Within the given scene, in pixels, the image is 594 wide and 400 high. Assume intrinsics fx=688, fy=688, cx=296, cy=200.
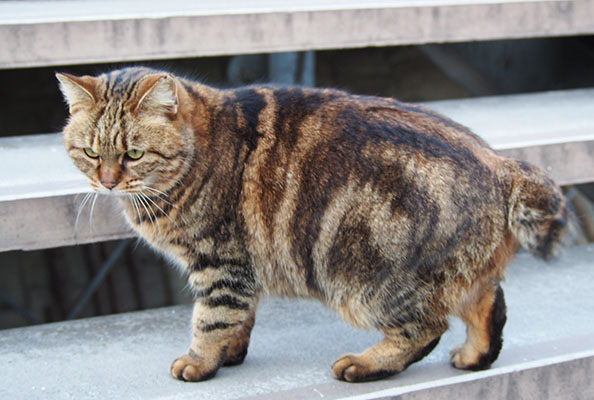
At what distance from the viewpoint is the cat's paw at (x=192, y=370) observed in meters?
1.98

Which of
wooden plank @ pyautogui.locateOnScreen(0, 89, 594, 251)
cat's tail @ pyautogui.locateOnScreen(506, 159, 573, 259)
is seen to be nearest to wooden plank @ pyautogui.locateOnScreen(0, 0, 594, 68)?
wooden plank @ pyautogui.locateOnScreen(0, 89, 594, 251)

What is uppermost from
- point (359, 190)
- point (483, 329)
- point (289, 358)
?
point (359, 190)

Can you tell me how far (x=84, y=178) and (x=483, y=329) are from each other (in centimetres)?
144

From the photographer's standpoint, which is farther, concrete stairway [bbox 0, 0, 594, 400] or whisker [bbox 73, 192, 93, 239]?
whisker [bbox 73, 192, 93, 239]

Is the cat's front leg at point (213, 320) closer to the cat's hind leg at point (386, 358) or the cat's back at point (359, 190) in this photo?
the cat's back at point (359, 190)

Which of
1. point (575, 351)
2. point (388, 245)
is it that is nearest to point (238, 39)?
point (388, 245)

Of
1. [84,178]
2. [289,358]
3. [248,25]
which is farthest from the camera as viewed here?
[248,25]

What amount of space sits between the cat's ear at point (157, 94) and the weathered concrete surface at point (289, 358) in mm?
793

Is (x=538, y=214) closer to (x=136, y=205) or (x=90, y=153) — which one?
(x=136, y=205)

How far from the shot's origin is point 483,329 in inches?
80.2

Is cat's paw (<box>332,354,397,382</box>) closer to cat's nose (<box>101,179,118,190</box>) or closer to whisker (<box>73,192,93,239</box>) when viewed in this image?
cat's nose (<box>101,179,118,190</box>)

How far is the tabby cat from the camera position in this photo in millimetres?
1857

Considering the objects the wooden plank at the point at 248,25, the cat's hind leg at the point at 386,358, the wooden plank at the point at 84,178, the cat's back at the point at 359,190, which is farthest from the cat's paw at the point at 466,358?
the wooden plank at the point at 248,25

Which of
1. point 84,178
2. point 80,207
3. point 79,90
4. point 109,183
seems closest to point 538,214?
point 109,183
